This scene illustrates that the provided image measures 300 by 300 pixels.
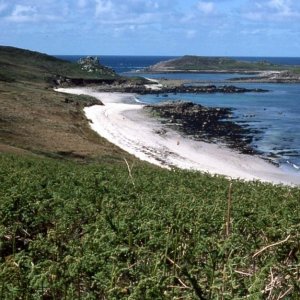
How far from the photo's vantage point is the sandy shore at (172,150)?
4331cm

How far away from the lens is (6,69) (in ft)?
356

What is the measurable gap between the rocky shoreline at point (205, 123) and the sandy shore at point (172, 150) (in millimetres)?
1924

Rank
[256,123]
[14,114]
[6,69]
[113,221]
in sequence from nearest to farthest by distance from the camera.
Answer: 1. [113,221]
2. [14,114]
3. [256,123]
4. [6,69]

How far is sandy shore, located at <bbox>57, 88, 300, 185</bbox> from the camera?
43.3m

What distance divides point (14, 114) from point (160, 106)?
1413 inches

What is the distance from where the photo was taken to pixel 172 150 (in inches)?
2018

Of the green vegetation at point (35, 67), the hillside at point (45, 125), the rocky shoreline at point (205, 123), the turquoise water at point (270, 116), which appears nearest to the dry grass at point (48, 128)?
the hillside at point (45, 125)

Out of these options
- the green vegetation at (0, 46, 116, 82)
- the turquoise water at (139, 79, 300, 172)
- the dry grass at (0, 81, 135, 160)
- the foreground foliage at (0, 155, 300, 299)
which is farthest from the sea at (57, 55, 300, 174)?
the foreground foliage at (0, 155, 300, 299)

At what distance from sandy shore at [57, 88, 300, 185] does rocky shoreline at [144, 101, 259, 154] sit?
1.92 meters

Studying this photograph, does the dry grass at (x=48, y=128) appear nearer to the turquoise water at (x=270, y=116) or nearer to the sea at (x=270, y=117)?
the sea at (x=270, y=117)

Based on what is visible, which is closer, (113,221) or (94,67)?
(113,221)

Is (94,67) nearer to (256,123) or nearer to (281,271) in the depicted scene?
(256,123)

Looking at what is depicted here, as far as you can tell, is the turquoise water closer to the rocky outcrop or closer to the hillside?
the hillside

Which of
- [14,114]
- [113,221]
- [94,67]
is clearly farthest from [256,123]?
[94,67]
